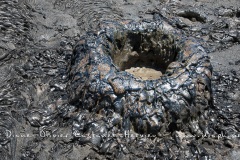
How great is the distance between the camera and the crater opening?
4.62 metres

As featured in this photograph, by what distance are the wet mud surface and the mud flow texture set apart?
0.05 ft

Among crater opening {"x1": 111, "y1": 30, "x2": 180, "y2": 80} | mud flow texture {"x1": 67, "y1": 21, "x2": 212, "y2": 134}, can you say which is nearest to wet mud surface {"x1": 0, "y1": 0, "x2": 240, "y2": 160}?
mud flow texture {"x1": 67, "y1": 21, "x2": 212, "y2": 134}

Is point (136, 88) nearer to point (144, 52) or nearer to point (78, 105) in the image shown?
point (78, 105)

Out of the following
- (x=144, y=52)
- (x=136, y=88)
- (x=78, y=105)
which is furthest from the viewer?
(x=144, y=52)

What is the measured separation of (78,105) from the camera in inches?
163

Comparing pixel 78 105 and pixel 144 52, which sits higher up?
pixel 144 52

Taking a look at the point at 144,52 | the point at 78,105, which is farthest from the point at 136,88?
the point at 144,52

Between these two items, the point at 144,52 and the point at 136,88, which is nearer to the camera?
the point at 136,88

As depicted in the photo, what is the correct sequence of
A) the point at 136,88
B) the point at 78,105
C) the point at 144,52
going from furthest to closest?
1. the point at 144,52
2. the point at 78,105
3. the point at 136,88

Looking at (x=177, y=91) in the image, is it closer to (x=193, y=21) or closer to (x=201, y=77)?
(x=201, y=77)

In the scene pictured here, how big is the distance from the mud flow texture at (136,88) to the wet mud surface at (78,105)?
2 centimetres

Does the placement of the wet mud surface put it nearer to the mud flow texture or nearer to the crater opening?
the mud flow texture

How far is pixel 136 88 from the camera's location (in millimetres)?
3852

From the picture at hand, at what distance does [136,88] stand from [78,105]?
2.48 feet
